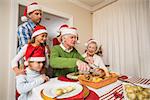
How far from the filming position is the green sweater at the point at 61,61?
123 centimetres

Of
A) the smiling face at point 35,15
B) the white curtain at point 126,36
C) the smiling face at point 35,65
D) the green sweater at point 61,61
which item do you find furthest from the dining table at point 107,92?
the white curtain at point 126,36

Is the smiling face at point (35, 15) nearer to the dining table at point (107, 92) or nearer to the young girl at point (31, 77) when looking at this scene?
the young girl at point (31, 77)

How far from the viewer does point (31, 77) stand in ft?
3.70

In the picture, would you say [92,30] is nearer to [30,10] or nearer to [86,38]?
[86,38]

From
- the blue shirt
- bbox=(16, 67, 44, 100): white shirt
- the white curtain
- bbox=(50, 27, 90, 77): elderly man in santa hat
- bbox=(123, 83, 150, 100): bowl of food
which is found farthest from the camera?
the white curtain

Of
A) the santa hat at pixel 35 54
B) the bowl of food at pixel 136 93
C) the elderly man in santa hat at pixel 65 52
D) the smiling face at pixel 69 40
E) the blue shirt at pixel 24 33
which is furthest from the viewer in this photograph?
the blue shirt at pixel 24 33

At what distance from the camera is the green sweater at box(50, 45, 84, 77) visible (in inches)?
48.5

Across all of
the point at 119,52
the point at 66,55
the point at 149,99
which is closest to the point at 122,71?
the point at 119,52

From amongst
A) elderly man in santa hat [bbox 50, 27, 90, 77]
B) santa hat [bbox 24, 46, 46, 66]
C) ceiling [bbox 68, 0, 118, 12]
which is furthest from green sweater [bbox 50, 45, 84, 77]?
ceiling [bbox 68, 0, 118, 12]

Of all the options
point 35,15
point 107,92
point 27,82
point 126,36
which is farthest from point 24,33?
point 126,36

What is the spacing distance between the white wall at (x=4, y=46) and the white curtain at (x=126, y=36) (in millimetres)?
1855

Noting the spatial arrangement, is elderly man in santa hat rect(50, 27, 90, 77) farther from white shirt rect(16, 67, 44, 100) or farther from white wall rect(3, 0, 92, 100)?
white wall rect(3, 0, 92, 100)

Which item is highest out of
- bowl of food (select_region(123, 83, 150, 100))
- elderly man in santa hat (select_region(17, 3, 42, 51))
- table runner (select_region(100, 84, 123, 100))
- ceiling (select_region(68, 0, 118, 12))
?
ceiling (select_region(68, 0, 118, 12))

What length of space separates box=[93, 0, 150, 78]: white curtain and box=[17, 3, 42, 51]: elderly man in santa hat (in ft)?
5.44
